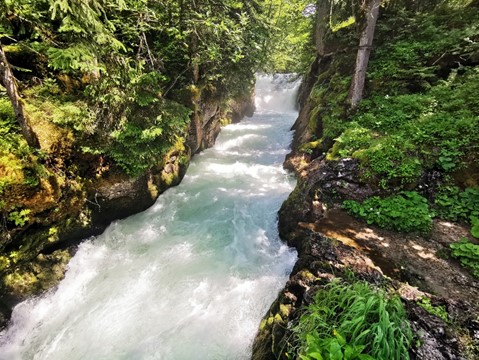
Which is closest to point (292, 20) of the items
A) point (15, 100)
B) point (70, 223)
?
point (15, 100)

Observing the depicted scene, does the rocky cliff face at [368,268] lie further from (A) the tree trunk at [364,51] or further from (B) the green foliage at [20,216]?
(B) the green foliage at [20,216]

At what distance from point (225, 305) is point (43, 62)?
6623 millimetres

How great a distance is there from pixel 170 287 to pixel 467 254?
18.1 feet

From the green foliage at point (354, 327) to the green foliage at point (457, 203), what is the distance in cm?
281

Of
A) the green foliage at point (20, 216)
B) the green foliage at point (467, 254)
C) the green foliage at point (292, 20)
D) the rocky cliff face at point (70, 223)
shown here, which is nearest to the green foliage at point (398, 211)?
the green foliage at point (467, 254)

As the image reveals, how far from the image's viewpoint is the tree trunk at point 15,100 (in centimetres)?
412

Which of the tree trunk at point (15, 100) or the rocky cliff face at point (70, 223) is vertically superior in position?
the tree trunk at point (15, 100)

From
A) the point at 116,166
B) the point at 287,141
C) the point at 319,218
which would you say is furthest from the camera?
the point at 287,141

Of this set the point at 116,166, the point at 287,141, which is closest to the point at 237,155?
the point at 287,141

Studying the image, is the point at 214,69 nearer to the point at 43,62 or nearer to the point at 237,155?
the point at 237,155

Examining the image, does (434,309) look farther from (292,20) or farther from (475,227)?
(292,20)

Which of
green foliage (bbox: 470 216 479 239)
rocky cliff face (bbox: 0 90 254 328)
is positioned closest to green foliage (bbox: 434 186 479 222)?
green foliage (bbox: 470 216 479 239)

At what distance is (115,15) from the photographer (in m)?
6.48

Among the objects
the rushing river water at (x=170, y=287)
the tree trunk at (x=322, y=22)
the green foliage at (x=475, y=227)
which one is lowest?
the rushing river water at (x=170, y=287)
